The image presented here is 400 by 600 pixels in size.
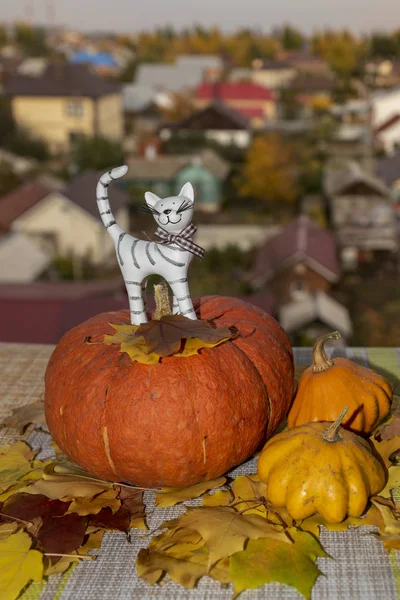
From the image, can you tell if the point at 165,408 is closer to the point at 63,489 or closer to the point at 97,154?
the point at 63,489

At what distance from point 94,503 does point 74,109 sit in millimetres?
51648

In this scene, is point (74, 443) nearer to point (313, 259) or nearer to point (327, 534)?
point (327, 534)

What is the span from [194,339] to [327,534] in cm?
72

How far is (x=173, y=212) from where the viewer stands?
7.75ft

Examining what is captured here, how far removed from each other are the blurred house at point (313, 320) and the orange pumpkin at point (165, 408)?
1988cm

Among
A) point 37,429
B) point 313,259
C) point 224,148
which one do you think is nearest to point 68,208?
point 313,259

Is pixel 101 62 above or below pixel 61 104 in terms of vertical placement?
above

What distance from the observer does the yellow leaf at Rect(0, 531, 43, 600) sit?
1976mm

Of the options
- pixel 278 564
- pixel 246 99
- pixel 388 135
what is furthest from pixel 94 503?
pixel 246 99

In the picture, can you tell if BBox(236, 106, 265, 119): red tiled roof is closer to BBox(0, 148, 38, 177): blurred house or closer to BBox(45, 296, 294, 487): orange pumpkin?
BBox(0, 148, 38, 177): blurred house

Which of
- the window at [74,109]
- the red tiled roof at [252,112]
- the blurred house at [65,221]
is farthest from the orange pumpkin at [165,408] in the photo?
the red tiled roof at [252,112]

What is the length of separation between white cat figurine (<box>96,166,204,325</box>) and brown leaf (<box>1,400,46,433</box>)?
74cm

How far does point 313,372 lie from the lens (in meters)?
2.66

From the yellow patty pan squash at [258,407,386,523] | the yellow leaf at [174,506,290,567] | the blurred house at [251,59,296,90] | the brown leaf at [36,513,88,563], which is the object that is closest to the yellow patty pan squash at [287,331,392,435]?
the yellow patty pan squash at [258,407,386,523]
